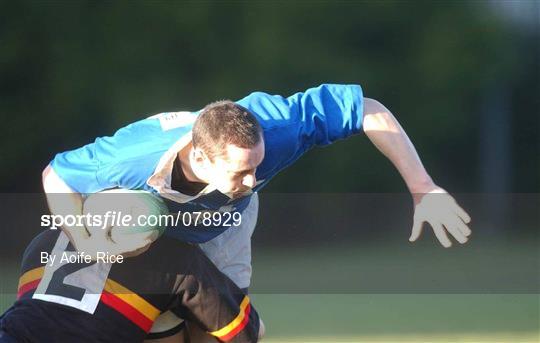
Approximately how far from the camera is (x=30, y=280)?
1.94 meters

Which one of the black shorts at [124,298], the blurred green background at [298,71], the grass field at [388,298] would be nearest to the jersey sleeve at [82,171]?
the black shorts at [124,298]

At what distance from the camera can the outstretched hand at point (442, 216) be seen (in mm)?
1950

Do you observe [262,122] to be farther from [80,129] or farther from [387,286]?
[80,129]

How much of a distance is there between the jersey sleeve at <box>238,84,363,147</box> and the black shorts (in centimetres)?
33

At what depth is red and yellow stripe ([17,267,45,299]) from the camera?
192cm

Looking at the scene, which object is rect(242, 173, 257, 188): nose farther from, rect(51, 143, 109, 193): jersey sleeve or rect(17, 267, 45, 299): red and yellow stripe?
rect(17, 267, 45, 299): red and yellow stripe

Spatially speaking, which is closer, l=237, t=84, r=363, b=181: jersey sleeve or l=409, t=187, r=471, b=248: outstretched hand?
l=409, t=187, r=471, b=248: outstretched hand

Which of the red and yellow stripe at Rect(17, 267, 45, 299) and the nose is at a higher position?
the nose

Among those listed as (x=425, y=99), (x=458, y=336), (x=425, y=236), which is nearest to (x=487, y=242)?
(x=425, y=236)

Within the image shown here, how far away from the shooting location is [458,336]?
2.94m

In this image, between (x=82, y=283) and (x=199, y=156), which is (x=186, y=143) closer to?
(x=199, y=156)

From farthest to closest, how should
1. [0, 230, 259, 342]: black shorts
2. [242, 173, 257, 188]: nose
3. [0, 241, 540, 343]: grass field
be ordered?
[0, 241, 540, 343]: grass field < [242, 173, 257, 188]: nose < [0, 230, 259, 342]: black shorts

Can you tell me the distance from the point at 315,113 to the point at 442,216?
0.36 m

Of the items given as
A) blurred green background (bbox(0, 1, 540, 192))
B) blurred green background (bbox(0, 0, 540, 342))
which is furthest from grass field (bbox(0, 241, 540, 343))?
blurred green background (bbox(0, 1, 540, 192))
